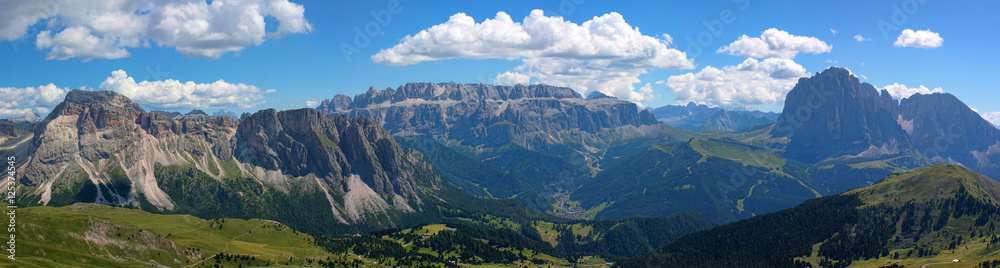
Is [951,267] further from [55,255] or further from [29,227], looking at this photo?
[29,227]

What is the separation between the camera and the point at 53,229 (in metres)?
198

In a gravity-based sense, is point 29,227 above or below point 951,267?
above

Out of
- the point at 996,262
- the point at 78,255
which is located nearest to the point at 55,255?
the point at 78,255

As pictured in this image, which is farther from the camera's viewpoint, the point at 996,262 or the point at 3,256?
the point at 996,262

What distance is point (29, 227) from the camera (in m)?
194

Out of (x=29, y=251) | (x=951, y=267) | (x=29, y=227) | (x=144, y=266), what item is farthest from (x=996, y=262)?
(x=29, y=227)

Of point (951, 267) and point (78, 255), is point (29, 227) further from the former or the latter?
point (951, 267)

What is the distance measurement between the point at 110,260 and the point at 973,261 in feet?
961

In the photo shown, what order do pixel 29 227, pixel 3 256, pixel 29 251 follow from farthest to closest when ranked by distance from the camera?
pixel 29 227, pixel 29 251, pixel 3 256

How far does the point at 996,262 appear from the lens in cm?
18000

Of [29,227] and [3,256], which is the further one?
[29,227]

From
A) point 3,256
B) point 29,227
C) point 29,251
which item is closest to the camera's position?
point 3,256

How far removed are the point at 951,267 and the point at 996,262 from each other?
18627 millimetres

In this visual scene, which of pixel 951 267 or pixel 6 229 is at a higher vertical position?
pixel 6 229
